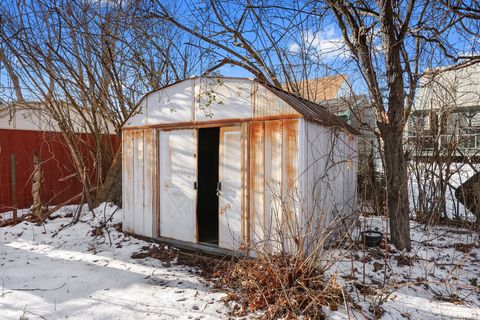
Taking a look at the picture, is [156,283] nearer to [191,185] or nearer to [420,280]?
[191,185]

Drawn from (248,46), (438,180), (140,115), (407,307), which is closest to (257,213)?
(407,307)

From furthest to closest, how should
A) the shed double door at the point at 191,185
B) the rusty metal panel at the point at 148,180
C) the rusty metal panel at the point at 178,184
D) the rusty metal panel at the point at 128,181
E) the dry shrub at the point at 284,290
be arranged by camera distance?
the rusty metal panel at the point at 128,181 → the rusty metal panel at the point at 148,180 → the rusty metal panel at the point at 178,184 → the shed double door at the point at 191,185 → the dry shrub at the point at 284,290

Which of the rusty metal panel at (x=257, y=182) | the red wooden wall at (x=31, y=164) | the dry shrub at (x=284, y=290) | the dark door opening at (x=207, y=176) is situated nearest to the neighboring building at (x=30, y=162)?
the red wooden wall at (x=31, y=164)

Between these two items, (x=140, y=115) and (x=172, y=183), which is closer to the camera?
(x=172, y=183)

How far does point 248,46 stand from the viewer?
6.59m

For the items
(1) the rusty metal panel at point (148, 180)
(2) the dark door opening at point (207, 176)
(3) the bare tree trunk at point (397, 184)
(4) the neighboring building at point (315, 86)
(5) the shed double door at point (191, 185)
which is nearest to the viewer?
(5) the shed double door at point (191, 185)

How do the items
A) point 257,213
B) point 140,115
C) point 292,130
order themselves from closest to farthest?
point 292,130 < point 257,213 < point 140,115

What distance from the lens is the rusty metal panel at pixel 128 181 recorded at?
225 inches

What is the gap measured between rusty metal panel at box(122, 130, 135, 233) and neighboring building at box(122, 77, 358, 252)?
20 mm

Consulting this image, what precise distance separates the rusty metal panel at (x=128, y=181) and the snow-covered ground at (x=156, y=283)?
1.20ft

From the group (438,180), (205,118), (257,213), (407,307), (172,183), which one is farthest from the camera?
(438,180)

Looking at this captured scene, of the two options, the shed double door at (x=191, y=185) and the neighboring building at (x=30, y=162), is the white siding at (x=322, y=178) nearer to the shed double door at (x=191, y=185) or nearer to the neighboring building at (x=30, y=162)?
the shed double door at (x=191, y=185)

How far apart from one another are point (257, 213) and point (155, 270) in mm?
1678

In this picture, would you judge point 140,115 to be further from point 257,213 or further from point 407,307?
point 407,307
